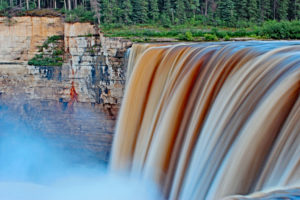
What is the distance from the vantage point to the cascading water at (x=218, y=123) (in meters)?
4.26

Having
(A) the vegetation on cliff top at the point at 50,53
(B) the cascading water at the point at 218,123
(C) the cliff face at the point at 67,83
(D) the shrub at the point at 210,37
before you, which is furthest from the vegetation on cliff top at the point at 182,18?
(B) the cascading water at the point at 218,123

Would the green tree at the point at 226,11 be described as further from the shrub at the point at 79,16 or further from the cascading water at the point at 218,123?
the cascading water at the point at 218,123

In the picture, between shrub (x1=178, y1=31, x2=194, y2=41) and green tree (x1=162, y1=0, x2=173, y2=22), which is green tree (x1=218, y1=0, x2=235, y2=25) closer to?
green tree (x1=162, y1=0, x2=173, y2=22)

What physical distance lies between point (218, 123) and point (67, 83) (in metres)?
11.4

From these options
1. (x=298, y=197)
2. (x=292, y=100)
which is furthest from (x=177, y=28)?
(x=298, y=197)

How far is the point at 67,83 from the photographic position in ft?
50.9

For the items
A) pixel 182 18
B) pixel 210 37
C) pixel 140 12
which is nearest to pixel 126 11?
pixel 140 12

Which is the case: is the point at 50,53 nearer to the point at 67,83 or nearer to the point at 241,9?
the point at 67,83

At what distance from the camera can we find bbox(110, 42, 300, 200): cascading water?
4.26m

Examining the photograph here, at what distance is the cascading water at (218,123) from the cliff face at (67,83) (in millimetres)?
5365

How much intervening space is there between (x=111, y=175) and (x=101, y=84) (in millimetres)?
5839

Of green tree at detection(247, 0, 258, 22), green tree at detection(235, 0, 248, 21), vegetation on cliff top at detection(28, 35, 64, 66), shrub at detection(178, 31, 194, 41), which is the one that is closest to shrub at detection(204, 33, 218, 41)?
shrub at detection(178, 31, 194, 41)

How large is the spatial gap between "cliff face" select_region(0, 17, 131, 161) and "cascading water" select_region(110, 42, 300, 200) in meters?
5.37

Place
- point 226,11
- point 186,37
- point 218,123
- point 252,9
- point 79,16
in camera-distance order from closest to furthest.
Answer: point 218,123 < point 186,37 < point 79,16 < point 226,11 < point 252,9
